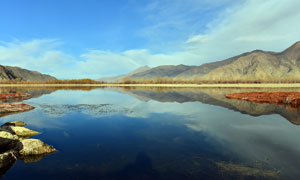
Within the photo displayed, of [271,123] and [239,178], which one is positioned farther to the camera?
[271,123]

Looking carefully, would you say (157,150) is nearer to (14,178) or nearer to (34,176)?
(34,176)

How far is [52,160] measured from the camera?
945cm

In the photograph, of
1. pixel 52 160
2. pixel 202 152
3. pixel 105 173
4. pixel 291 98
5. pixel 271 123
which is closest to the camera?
pixel 105 173

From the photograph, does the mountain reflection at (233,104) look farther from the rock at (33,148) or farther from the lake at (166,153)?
the rock at (33,148)

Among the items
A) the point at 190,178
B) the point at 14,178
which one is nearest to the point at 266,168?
the point at 190,178

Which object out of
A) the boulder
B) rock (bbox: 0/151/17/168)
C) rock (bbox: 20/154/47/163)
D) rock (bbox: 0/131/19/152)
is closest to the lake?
rock (bbox: 20/154/47/163)

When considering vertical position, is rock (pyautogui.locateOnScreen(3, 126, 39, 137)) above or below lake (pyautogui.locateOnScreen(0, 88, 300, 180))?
above

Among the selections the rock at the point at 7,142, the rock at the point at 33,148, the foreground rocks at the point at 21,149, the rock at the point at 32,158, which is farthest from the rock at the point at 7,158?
the rock at the point at 7,142

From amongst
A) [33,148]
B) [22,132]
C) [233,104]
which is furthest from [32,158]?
[233,104]

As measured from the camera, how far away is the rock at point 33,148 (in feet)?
33.6

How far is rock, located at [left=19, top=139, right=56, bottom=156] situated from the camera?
10250 mm

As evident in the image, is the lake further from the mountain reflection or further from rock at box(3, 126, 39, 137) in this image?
the mountain reflection

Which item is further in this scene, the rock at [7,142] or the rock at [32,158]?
the rock at [7,142]

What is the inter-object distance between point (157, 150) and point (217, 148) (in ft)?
12.9
